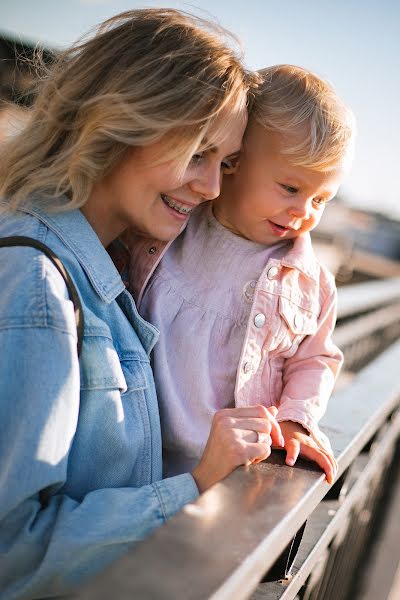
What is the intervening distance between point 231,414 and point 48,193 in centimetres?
71

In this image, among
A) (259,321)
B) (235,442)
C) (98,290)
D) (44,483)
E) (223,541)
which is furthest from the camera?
(259,321)

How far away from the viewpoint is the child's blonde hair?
1887mm

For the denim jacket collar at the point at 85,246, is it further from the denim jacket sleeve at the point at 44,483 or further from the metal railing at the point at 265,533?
the metal railing at the point at 265,533

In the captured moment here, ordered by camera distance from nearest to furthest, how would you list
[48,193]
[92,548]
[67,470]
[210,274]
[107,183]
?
[92,548], [67,470], [48,193], [107,183], [210,274]

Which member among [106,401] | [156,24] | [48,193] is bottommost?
[106,401]

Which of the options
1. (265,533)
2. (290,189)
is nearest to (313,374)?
(290,189)

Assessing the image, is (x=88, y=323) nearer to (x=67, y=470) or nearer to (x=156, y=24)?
(x=67, y=470)

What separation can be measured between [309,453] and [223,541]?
67cm

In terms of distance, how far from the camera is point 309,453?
149 centimetres

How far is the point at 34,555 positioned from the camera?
4.14ft

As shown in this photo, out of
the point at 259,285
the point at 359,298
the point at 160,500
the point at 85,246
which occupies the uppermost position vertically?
the point at 85,246

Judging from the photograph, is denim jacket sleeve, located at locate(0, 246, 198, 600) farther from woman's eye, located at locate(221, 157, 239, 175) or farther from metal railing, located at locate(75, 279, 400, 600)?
woman's eye, located at locate(221, 157, 239, 175)

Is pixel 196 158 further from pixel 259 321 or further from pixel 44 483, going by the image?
pixel 44 483

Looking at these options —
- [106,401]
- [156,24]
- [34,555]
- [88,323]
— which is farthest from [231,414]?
[156,24]
